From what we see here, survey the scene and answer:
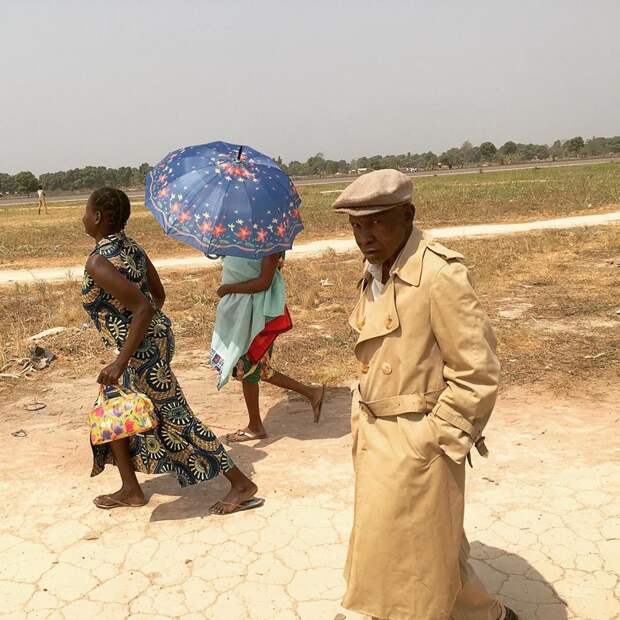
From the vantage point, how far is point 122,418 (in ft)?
11.0

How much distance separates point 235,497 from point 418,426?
196 centimetres

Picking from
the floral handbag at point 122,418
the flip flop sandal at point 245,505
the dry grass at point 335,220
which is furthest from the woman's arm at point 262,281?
the dry grass at point 335,220

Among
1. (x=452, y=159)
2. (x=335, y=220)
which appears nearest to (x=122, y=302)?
(x=335, y=220)

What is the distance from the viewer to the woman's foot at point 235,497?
12.2ft

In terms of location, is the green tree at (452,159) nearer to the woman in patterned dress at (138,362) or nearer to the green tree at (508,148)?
the green tree at (508,148)

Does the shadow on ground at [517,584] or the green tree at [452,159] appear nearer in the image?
the shadow on ground at [517,584]

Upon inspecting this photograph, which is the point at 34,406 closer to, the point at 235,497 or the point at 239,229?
the point at 235,497

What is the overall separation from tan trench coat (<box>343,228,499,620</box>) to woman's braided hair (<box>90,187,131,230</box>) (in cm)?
173

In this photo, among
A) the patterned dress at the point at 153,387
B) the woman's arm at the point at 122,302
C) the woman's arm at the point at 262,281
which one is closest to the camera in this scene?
the woman's arm at the point at 122,302

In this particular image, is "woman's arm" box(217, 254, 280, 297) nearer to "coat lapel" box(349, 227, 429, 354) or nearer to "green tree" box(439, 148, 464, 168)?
"coat lapel" box(349, 227, 429, 354)

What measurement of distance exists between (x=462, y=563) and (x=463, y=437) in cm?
61

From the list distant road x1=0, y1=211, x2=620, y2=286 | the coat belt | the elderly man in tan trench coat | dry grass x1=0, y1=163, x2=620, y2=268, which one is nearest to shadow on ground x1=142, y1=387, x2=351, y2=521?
the elderly man in tan trench coat

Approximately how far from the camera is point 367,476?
2.14m

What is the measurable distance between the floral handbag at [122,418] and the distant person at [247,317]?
1.00 metres
